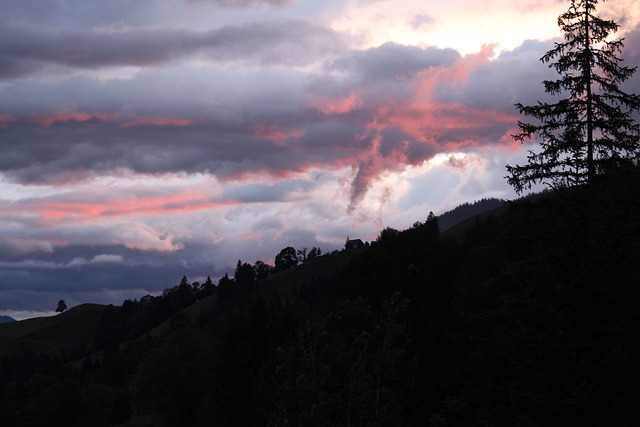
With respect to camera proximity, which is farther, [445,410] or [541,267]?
[445,410]

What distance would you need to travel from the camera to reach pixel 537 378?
22.6m

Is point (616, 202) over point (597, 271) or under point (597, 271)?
over

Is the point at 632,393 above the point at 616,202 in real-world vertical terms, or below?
below

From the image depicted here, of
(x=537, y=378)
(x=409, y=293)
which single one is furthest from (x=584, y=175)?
(x=409, y=293)

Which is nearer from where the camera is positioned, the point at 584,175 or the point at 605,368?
the point at 605,368

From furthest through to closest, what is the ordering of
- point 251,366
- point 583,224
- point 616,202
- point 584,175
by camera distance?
point 251,366
point 584,175
point 616,202
point 583,224

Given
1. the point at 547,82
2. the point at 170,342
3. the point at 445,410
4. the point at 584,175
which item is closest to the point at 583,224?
the point at 584,175

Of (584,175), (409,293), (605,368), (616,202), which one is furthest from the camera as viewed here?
(409,293)

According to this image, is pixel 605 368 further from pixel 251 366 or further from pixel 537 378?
pixel 251 366

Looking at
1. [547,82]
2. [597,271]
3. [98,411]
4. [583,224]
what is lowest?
[98,411]

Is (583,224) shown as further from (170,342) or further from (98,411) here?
(98,411)

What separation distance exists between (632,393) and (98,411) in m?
120

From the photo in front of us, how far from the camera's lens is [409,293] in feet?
272

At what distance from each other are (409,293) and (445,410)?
33.0 m
